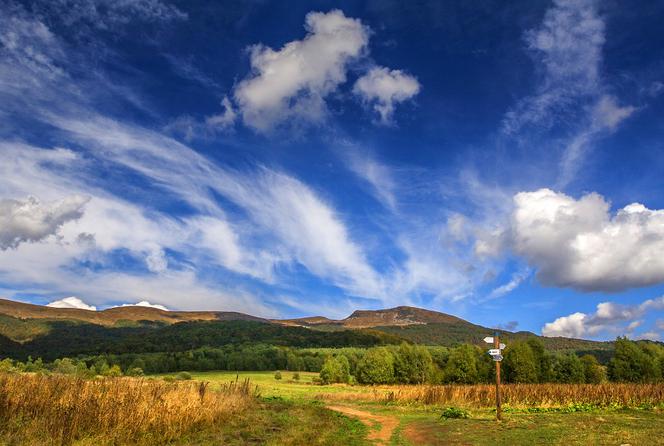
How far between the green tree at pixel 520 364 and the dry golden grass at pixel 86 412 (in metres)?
61.5

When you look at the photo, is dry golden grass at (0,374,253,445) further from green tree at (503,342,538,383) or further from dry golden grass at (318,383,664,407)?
green tree at (503,342,538,383)

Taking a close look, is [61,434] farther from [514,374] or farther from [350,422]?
[514,374]

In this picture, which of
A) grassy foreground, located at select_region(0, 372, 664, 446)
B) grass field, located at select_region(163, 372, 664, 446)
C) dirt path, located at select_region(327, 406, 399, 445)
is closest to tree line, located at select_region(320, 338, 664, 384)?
grassy foreground, located at select_region(0, 372, 664, 446)

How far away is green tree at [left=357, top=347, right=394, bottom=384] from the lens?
8712 centimetres

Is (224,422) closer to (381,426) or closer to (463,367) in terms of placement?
(381,426)

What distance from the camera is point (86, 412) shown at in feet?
45.2

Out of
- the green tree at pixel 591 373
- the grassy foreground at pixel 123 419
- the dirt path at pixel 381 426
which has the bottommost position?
the dirt path at pixel 381 426

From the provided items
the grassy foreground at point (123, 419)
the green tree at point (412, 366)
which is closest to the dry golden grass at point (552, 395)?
the grassy foreground at point (123, 419)

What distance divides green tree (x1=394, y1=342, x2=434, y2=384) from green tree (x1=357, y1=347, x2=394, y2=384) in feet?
6.75

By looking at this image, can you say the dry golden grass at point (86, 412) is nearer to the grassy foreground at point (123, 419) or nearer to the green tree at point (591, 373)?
the grassy foreground at point (123, 419)

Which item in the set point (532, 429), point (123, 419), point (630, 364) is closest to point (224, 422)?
point (123, 419)

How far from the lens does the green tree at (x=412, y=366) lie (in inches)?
3514

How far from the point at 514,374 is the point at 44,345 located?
18039cm

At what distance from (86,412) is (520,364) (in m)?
66.2
